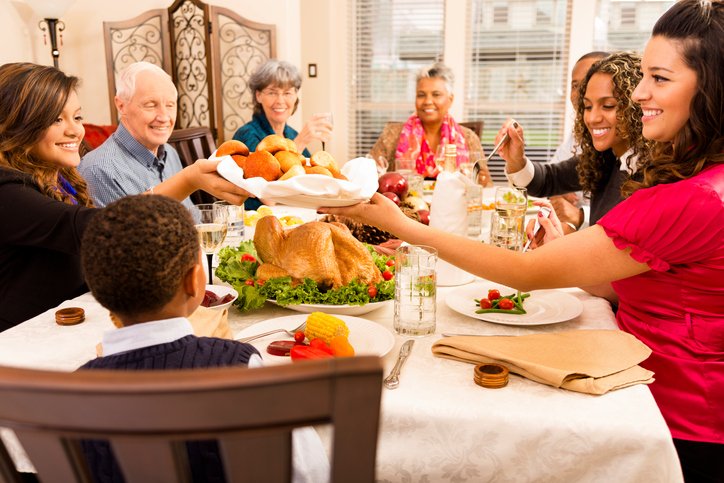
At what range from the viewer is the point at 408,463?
3.06ft

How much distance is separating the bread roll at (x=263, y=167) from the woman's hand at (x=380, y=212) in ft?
0.50

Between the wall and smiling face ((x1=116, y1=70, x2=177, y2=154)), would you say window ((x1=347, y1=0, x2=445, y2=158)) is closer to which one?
the wall

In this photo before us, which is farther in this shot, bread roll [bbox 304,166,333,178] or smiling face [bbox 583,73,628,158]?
smiling face [bbox 583,73,628,158]

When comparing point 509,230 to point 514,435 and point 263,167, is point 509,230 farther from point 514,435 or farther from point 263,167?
point 514,435

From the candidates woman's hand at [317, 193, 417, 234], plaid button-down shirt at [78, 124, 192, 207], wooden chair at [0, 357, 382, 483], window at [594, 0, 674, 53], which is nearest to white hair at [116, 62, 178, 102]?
plaid button-down shirt at [78, 124, 192, 207]

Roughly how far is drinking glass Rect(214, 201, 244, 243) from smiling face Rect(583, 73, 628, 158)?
1308 mm

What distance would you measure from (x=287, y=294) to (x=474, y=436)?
586 millimetres

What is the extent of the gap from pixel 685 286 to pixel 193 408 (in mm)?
1145

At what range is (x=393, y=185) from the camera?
2.38m

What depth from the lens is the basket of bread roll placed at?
4.20 feet

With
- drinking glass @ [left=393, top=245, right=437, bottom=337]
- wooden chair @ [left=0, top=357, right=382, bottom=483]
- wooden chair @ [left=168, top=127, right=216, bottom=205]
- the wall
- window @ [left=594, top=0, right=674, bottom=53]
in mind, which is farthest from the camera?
window @ [left=594, top=0, right=674, bottom=53]

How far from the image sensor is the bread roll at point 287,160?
1407 millimetres

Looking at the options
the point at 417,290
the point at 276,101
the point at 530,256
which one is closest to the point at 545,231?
the point at 530,256

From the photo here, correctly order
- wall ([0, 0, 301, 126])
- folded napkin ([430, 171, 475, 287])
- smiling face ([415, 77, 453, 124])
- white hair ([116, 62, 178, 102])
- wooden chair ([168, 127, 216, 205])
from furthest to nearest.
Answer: wall ([0, 0, 301, 126]) → smiling face ([415, 77, 453, 124]) → wooden chair ([168, 127, 216, 205]) → white hair ([116, 62, 178, 102]) → folded napkin ([430, 171, 475, 287])
